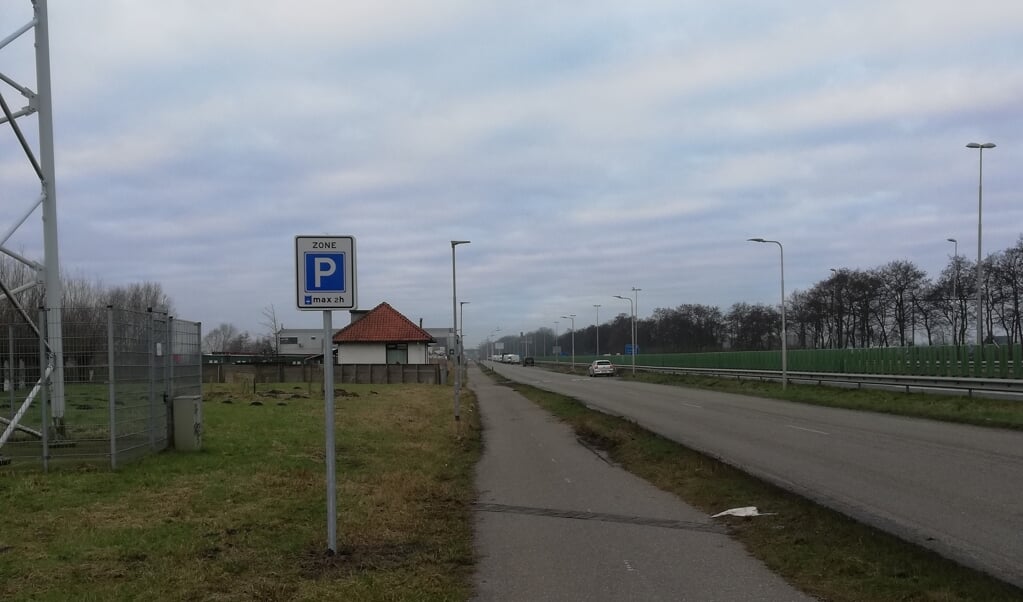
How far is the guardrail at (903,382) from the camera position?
29328 millimetres

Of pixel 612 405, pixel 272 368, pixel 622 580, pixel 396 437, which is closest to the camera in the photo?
pixel 622 580

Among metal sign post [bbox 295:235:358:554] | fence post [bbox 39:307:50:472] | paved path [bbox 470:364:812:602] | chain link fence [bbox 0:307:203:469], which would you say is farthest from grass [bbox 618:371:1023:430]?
fence post [bbox 39:307:50:472]

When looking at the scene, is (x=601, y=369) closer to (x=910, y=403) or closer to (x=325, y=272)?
(x=910, y=403)

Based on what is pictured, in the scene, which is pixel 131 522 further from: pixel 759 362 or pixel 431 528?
pixel 759 362

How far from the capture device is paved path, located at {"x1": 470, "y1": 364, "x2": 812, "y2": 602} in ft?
21.7

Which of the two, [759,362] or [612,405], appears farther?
[759,362]

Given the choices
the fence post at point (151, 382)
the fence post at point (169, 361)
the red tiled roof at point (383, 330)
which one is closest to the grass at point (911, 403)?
the fence post at point (169, 361)

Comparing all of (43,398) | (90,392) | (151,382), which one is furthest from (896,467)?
(43,398)

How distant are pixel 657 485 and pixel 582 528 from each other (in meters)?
3.75

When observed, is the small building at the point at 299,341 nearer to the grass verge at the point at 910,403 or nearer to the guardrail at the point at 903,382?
the guardrail at the point at 903,382

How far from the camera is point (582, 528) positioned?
368 inches

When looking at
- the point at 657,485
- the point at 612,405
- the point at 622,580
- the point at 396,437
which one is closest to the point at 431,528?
the point at 622,580

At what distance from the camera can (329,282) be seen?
750 centimetres

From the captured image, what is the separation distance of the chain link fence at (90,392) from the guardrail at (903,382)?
1054 inches
